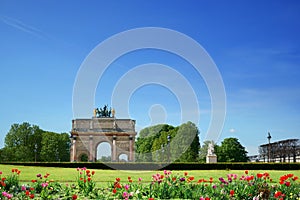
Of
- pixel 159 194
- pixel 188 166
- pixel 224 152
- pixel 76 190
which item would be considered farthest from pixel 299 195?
pixel 224 152

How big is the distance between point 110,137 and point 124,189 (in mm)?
42965

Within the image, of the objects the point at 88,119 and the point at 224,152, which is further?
the point at 224,152

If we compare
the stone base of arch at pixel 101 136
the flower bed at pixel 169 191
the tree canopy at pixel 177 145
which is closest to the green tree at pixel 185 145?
the tree canopy at pixel 177 145

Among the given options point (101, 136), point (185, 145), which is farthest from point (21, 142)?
point (185, 145)

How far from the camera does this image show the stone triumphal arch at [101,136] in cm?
5153

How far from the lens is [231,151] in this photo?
57125 millimetres

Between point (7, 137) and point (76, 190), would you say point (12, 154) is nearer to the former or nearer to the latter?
point (7, 137)

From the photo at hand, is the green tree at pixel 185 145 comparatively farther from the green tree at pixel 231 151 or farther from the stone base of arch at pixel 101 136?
the green tree at pixel 231 151

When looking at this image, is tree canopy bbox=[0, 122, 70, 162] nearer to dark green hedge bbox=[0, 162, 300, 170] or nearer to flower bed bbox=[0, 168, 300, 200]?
dark green hedge bbox=[0, 162, 300, 170]

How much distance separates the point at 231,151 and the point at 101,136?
19860mm

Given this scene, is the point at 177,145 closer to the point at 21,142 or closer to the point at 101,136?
the point at 101,136

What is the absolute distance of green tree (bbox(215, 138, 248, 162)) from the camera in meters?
56.8

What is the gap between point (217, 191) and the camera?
28.5 ft

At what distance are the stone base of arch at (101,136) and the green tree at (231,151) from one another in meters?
14.3
